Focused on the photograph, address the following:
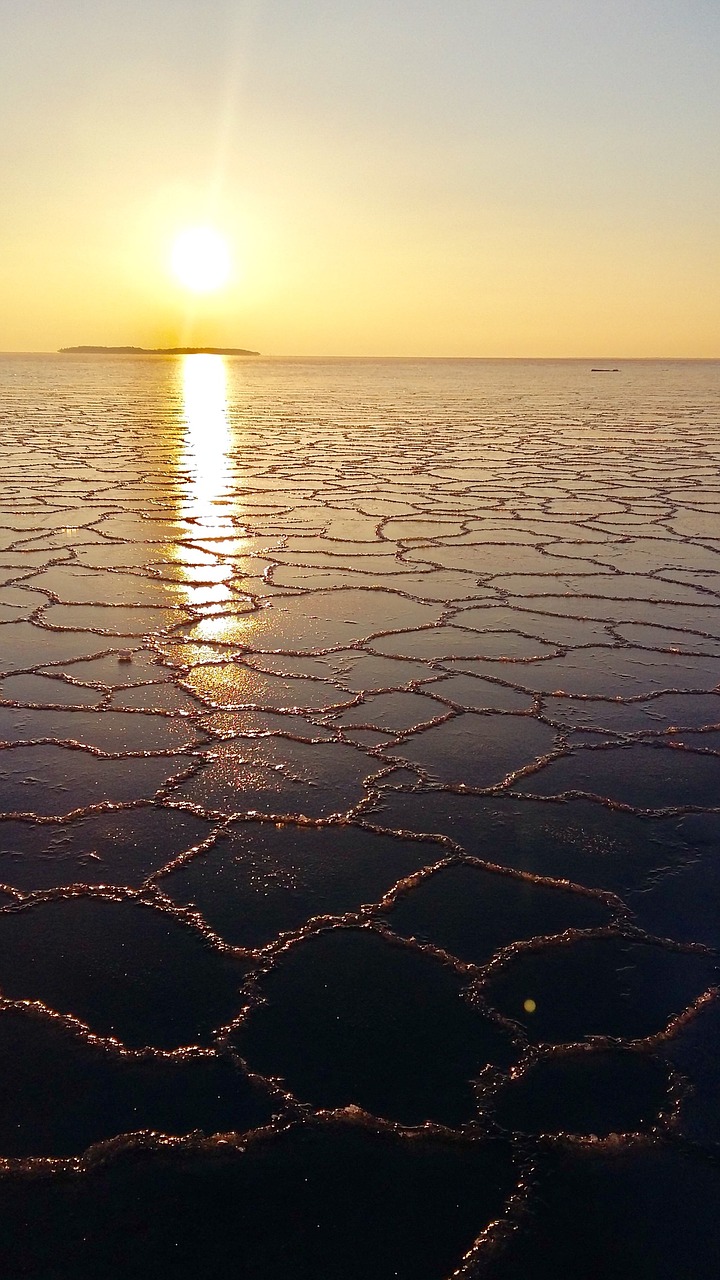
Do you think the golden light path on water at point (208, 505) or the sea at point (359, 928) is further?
the golden light path on water at point (208, 505)

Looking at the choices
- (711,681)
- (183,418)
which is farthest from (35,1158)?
(183,418)

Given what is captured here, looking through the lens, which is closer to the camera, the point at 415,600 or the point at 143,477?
the point at 415,600

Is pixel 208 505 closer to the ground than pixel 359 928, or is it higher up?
higher up

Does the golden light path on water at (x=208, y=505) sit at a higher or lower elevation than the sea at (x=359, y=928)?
higher

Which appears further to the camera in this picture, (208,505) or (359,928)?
(208,505)

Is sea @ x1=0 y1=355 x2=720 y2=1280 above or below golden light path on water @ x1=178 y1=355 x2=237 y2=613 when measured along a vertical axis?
below

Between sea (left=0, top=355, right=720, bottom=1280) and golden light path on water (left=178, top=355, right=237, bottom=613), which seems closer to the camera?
sea (left=0, top=355, right=720, bottom=1280)

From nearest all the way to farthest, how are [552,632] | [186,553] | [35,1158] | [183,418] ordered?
[35,1158]
[552,632]
[186,553]
[183,418]

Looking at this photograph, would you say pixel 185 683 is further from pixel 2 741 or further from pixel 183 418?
pixel 183 418
